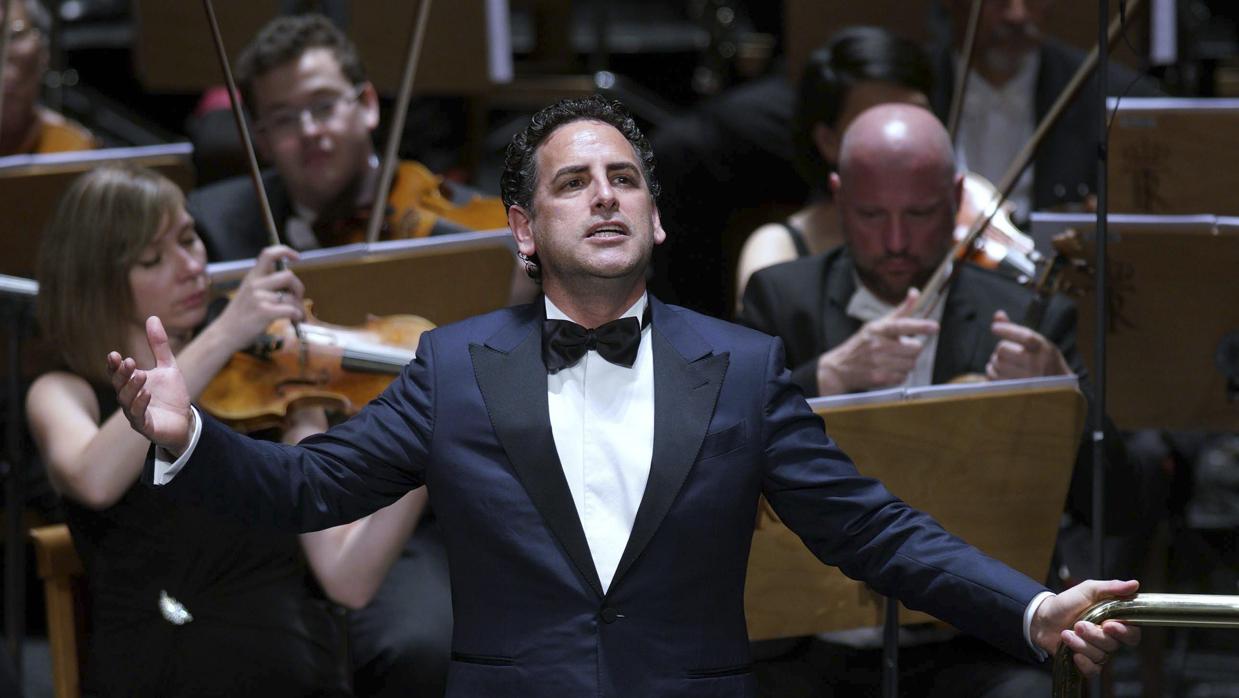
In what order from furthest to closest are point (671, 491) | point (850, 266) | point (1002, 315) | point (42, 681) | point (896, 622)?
point (42, 681) → point (850, 266) → point (1002, 315) → point (896, 622) → point (671, 491)

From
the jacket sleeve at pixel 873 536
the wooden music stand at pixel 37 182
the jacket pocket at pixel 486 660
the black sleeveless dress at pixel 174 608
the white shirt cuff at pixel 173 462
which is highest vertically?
the wooden music stand at pixel 37 182

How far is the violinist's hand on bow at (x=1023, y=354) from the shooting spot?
2.53 m

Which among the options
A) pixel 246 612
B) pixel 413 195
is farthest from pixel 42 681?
pixel 413 195

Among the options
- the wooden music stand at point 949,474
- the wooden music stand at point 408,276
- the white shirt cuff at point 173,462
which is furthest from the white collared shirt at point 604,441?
the wooden music stand at point 408,276

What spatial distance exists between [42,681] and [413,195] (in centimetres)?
132

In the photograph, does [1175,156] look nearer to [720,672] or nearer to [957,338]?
[957,338]

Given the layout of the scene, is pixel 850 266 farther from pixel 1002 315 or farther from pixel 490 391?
pixel 490 391

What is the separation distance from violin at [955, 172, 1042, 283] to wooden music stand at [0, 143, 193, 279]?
149cm

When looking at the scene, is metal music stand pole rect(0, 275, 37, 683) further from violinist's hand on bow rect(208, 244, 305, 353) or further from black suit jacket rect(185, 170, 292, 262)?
violinist's hand on bow rect(208, 244, 305, 353)

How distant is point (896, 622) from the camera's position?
7.69 feet

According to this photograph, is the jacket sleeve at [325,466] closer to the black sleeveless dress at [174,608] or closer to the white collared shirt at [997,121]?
the black sleeveless dress at [174,608]

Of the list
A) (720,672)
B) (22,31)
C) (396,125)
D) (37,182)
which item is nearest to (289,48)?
(396,125)

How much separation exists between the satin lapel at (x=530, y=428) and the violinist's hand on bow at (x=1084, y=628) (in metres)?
0.52

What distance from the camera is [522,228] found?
2.15 meters
